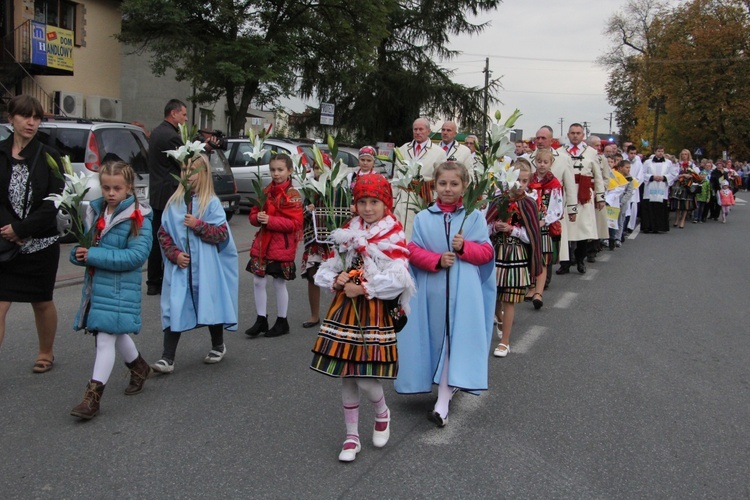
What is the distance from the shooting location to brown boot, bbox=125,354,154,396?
16.5 feet

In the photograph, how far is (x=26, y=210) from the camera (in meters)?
5.12

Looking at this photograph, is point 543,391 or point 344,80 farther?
point 344,80

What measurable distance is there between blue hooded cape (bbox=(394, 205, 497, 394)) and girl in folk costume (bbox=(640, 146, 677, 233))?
47.3ft

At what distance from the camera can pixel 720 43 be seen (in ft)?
164

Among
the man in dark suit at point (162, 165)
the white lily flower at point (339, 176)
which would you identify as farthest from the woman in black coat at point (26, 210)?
the man in dark suit at point (162, 165)

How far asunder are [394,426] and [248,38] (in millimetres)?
21656

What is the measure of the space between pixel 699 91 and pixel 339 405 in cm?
5241

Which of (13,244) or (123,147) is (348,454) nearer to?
(13,244)

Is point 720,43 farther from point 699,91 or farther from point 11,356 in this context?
point 11,356

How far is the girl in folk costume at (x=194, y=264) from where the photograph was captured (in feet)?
17.7

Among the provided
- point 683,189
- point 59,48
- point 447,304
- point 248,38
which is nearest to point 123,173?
point 447,304

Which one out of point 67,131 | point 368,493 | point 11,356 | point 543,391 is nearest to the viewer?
point 368,493

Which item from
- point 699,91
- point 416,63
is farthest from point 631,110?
point 416,63

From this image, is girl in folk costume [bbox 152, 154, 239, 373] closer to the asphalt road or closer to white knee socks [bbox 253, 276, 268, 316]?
the asphalt road
